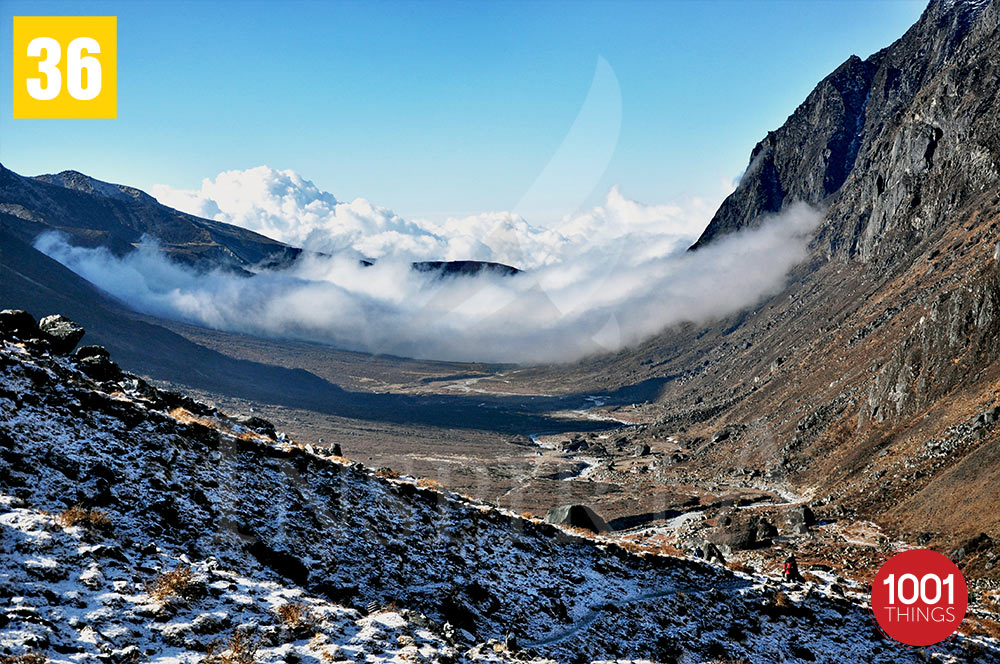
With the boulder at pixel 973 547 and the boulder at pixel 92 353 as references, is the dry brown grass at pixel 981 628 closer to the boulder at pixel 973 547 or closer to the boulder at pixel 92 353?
the boulder at pixel 973 547

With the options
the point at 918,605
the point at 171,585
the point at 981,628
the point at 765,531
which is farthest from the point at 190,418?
the point at 765,531

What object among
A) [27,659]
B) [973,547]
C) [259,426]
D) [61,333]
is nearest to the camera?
[27,659]

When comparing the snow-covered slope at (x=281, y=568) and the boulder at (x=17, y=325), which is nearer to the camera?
the snow-covered slope at (x=281, y=568)

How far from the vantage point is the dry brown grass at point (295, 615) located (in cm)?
1271

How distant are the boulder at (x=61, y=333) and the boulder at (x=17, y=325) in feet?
1.43

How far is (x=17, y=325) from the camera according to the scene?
24172 mm

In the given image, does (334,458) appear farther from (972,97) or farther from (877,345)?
(972,97)

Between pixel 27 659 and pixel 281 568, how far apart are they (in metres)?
6.55

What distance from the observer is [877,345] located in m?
105

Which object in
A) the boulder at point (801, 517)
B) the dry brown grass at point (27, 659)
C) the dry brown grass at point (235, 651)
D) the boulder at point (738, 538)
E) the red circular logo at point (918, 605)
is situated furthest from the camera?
the boulder at point (801, 517)

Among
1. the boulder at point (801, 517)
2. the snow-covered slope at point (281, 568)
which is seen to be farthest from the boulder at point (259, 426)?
the boulder at point (801, 517)

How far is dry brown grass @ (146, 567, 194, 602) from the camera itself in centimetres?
1261

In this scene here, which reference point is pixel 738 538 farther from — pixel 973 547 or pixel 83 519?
pixel 83 519

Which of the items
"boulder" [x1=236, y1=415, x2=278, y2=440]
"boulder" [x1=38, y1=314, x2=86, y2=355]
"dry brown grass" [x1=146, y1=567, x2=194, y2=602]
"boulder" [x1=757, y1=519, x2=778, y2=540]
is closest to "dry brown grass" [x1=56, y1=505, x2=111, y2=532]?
"dry brown grass" [x1=146, y1=567, x2=194, y2=602]
